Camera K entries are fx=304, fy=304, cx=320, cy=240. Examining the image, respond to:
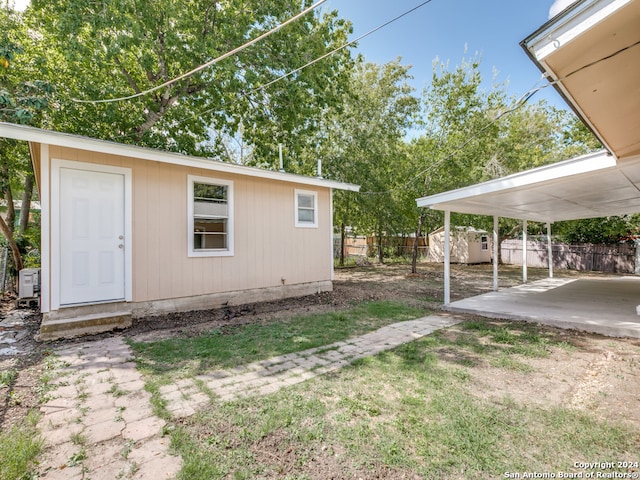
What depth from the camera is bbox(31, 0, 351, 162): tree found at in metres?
6.94

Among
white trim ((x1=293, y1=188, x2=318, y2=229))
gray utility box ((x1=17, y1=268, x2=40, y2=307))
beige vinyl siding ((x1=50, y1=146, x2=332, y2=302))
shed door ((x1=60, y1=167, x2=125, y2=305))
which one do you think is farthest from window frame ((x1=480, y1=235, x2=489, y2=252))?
→ gray utility box ((x1=17, y1=268, x2=40, y2=307))

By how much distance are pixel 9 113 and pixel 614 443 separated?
28.9 feet

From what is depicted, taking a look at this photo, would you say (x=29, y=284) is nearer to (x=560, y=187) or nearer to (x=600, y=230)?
(x=560, y=187)

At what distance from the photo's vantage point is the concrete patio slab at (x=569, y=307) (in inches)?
185

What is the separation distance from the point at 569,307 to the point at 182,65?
34.3 ft

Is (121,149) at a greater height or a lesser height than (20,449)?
greater

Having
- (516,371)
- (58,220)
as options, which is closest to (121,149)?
(58,220)

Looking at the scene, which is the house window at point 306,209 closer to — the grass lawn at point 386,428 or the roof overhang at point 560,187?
→ the roof overhang at point 560,187

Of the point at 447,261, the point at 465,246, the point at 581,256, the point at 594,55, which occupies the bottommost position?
the point at 581,256

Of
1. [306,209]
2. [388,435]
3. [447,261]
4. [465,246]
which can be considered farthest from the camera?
[465,246]

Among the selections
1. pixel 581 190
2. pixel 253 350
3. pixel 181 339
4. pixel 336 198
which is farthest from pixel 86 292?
pixel 336 198

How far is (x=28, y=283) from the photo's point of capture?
18.8 ft

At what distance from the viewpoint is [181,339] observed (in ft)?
13.3

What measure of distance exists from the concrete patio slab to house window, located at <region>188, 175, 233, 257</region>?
4752 mm
